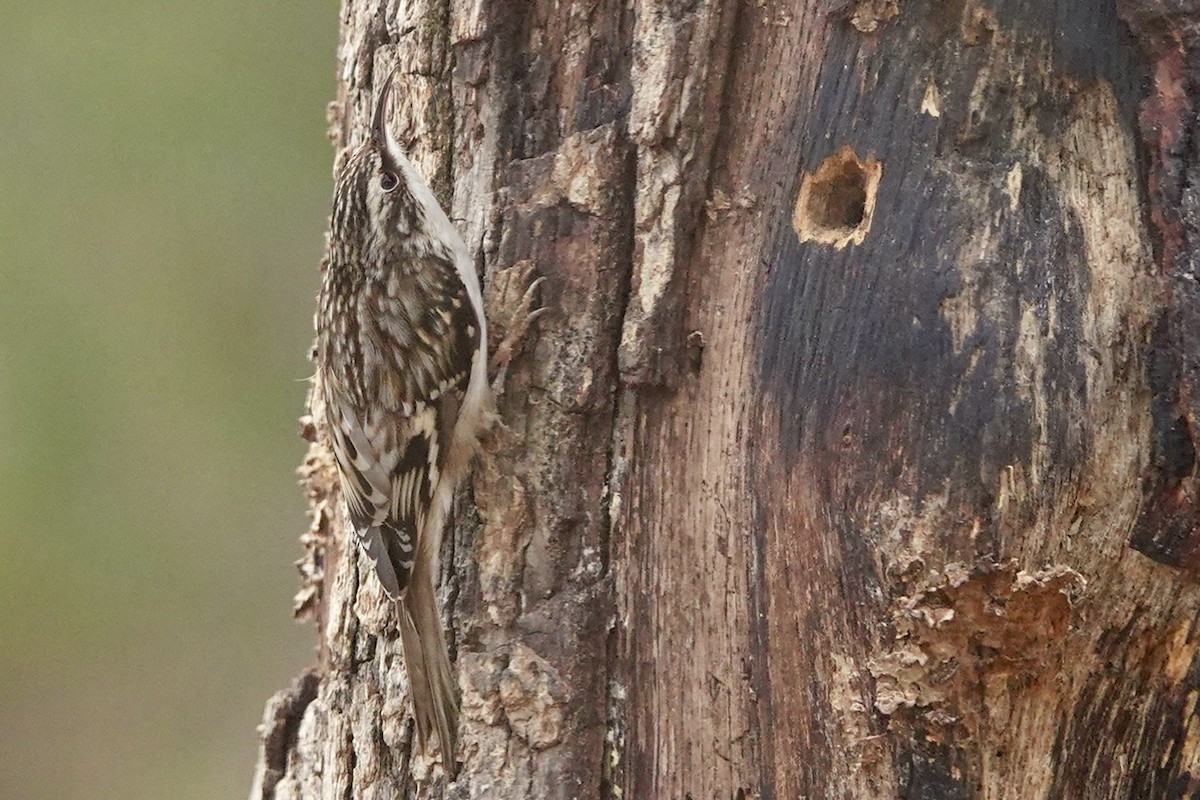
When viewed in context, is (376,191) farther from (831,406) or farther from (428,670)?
(831,406)

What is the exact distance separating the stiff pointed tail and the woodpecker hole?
93cm

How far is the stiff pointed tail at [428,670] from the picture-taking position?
2279 millimetres

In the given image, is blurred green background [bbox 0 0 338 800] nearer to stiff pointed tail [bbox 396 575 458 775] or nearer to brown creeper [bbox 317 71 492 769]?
brown creeper [bbox 317 71 492 769]

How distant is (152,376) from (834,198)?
3810mm

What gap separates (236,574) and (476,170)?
3.58 m

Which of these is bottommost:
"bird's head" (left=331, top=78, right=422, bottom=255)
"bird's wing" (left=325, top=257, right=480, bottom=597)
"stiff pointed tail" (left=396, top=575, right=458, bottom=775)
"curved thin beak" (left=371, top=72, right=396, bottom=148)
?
"stiff pointed tail" (left=396, top=575, right=458, bottom=775)

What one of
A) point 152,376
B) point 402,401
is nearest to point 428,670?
point 402,401

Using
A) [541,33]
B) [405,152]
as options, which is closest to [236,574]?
[405,152]

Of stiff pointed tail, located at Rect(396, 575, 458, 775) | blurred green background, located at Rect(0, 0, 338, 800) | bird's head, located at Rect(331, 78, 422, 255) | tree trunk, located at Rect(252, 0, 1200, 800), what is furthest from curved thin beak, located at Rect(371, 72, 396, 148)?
blurred green background, located at Rect(0, 0, 338, 800)

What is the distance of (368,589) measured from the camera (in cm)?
260

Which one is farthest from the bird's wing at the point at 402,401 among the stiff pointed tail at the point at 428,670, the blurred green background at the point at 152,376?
the blurred green background at the point at 152,376

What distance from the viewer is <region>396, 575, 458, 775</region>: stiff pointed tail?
2.28 metres

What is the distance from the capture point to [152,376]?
17.3ft

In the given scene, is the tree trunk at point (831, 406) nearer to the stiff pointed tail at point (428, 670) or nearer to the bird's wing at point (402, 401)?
the stiff pointed tail at point (428, 670)
